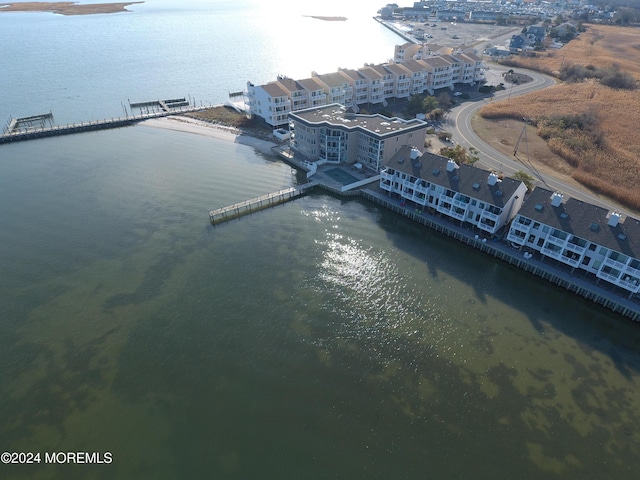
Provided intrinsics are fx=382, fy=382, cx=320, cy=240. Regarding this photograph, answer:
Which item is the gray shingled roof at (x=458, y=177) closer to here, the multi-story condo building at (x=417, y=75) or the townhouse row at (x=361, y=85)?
the townhouse row at (x=361, y=85)

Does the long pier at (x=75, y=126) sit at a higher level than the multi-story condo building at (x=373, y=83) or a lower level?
lower

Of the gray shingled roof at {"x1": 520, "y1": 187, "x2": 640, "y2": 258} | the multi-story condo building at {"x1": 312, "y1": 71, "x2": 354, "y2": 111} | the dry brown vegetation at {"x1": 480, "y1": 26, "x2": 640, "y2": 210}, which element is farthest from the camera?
the multi-story condo building at {"x1": 312, "y1": 71, "x2": 354, "y2": 111}

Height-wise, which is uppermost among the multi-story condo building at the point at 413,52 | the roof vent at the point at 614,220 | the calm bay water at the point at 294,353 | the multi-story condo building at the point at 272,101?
the multi-story condo building at the point at 413,52

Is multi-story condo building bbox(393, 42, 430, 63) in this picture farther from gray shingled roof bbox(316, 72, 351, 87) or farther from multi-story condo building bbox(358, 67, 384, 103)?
gray shingled roof bbox(316, 72, 351, 87)

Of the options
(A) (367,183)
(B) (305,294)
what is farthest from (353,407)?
Answer: (A) (367,183)

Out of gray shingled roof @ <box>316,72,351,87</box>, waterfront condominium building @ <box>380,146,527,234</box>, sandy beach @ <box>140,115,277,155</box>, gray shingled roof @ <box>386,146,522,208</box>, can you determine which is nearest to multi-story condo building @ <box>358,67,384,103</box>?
gray shingled roof @ <box>316,72,351,87</box>

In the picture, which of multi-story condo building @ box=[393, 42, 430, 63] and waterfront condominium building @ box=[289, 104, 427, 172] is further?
multi-story condo building @ box=[393, 42, 430, 63]

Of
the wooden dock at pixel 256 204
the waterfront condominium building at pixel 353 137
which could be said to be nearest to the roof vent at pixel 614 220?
the waterfront condominium building at pixel 353 137
